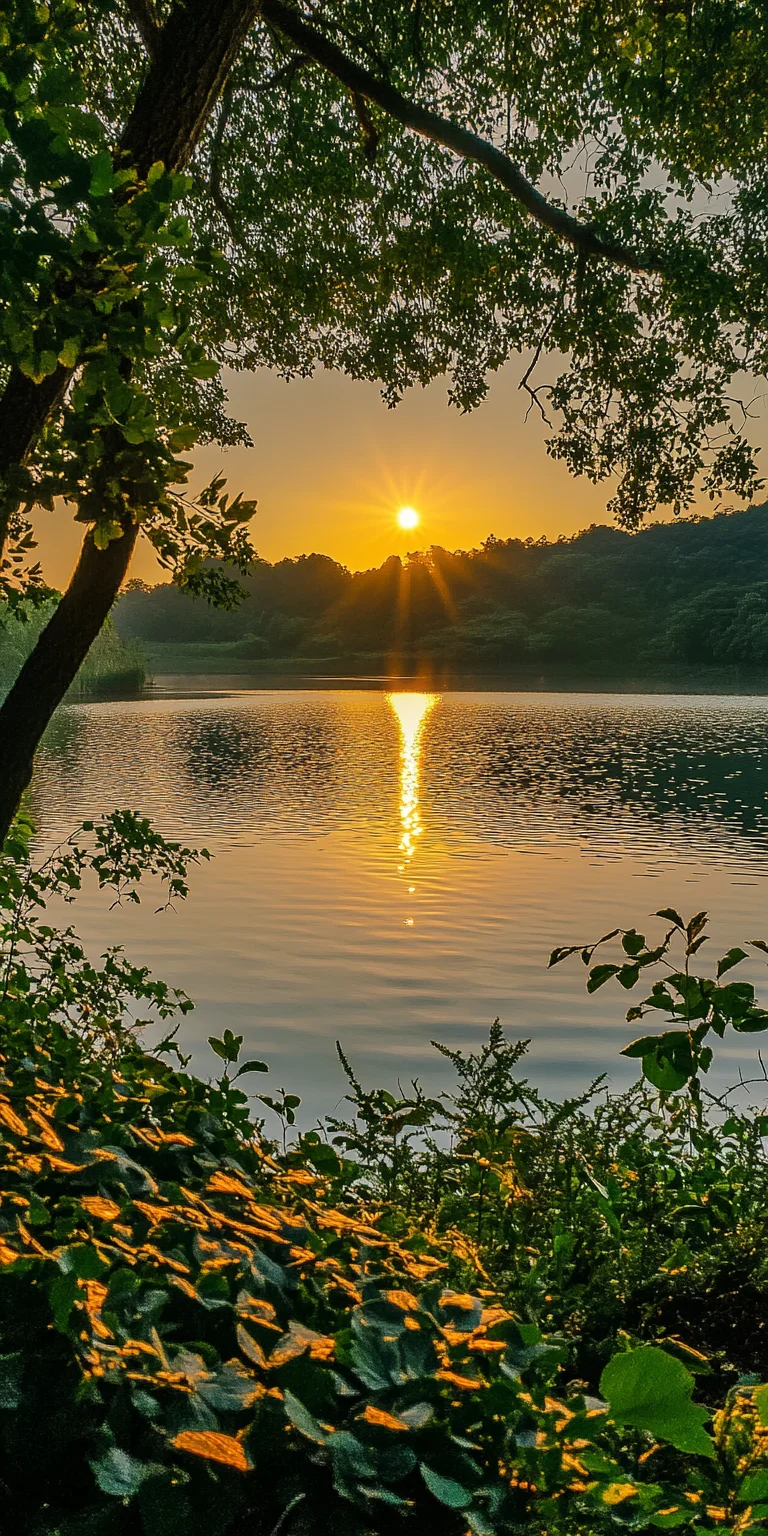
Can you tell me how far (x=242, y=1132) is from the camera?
2.81 metres

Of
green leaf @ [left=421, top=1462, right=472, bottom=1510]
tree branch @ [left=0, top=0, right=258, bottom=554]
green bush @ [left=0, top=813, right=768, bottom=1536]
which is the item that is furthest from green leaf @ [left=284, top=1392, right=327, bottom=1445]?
tree branch @ [left=0, top=0, right=258, bottom=554]

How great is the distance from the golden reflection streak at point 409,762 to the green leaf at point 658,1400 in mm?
11580

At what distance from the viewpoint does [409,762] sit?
31.7 m

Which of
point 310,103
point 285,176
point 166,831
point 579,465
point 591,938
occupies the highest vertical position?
point 310,103

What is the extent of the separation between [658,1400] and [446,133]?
24.4 feet

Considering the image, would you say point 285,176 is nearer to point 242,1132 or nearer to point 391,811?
point 242,1132

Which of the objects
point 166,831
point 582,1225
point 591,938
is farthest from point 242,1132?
point 166,831

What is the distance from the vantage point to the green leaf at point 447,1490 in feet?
4.02

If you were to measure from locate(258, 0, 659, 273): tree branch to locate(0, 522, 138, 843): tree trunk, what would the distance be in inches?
138

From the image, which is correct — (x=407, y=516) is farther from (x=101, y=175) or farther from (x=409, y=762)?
(x=101, y=175)

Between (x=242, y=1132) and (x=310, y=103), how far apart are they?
878cm

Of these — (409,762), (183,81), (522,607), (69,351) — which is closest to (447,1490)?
(69,351)

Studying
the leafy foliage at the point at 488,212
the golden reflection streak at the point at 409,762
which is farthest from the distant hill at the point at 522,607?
the leafy foliage at the point at 488,212

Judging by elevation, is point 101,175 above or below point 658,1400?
above
